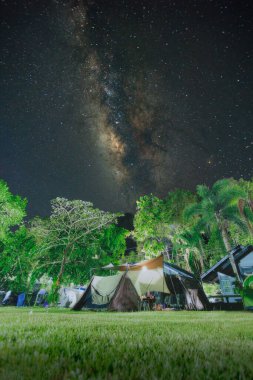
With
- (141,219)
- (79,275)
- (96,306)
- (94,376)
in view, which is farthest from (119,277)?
(141,219)

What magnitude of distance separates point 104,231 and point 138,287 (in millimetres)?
12678

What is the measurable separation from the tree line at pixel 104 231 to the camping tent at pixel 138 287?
229 inches

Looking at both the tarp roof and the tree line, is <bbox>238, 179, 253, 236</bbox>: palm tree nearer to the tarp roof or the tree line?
the tree line

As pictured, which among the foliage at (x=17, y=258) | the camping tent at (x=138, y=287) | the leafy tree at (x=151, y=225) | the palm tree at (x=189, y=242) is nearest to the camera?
the camping tent at (x=138, y=287)

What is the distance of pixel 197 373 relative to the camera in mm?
2061

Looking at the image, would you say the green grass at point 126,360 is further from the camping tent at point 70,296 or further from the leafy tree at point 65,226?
the camping tent at point 70,296

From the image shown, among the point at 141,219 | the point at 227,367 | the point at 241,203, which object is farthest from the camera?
the point at 141,219

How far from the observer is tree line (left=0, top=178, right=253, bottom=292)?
22552 mm

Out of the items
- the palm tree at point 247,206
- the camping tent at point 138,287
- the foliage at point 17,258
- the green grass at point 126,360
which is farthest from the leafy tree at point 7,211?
the green grass at point 126,360

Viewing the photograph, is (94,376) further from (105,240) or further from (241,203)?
(105,240)

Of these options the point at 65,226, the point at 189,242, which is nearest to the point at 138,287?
the point at 65,226

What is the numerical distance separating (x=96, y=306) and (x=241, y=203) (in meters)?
17.1

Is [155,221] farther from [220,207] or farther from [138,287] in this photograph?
[138,287]

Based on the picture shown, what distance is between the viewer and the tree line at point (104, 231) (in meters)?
22.6
